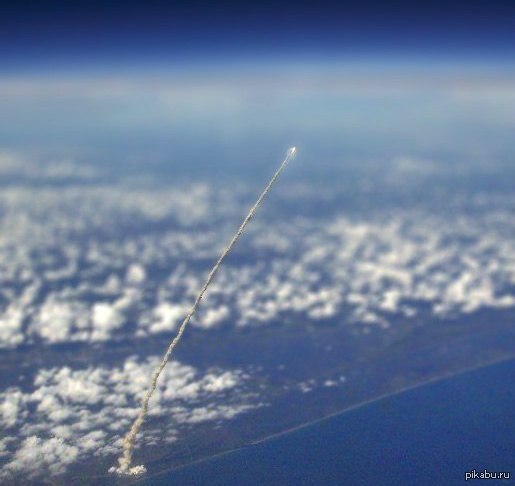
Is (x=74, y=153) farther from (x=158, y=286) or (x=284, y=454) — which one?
(x=284, y=454)

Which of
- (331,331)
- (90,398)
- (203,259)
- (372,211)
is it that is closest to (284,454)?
(90,398)

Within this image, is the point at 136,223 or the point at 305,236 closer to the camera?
the point at 305,236

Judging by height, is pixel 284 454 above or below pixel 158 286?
below

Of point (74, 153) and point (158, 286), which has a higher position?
point (74, 153)

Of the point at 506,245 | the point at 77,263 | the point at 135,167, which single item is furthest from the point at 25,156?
the point at 506,245

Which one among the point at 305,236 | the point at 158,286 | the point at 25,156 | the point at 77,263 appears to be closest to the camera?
the point at 158,286

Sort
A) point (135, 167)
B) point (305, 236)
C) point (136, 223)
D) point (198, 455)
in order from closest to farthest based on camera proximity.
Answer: point (198, 455) → point (305, 236) → point (136, 223) → point (135, 167)

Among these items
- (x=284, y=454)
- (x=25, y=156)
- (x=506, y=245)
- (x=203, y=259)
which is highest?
(x=25, y=156)

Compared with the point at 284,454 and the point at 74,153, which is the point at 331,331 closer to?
the point at 284,454

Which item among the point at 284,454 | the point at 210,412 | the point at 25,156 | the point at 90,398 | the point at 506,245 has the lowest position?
the point at 284,454
